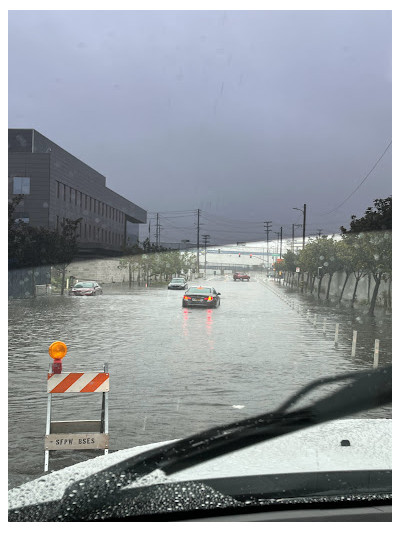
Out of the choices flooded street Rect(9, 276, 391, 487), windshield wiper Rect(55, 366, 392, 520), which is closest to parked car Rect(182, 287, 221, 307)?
flooded street Rect(9, 276, 391, 487)

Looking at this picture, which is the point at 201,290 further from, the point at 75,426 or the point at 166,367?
the point at 75,426

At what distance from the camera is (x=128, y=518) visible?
184 centimetres

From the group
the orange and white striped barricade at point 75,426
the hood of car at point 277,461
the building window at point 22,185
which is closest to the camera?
the hood of car at point 277,461

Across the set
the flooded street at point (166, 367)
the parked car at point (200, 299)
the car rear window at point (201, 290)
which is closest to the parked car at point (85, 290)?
the car rear window at point (201, 290)

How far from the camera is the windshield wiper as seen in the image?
66.8 inches

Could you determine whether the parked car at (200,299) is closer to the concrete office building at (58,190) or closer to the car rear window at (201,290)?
the car rear window at (201,290)

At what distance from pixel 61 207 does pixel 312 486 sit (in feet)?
266

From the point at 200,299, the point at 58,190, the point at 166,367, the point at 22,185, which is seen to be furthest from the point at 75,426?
the point at 58,190

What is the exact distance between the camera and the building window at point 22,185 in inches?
2965

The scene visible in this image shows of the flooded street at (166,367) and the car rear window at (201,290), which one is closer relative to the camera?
the flooded street at (166,367)

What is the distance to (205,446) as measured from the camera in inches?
74.9

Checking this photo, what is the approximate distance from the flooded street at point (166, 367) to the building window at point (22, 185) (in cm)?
5044

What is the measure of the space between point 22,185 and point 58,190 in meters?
5.52

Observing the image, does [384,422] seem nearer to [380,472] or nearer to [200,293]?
[380,472]
